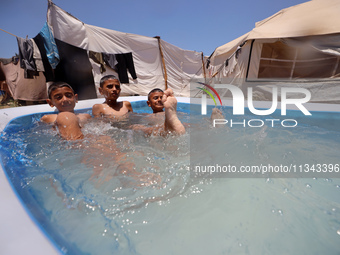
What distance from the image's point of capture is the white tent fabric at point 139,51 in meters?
4.13

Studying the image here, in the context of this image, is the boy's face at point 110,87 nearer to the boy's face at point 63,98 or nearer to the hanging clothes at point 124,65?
the boy's face at point 63,98

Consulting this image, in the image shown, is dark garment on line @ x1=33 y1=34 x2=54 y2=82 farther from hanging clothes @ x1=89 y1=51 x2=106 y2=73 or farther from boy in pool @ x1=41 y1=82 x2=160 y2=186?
boy in pool @ x1=41 y1=82 x2=160 y2=186

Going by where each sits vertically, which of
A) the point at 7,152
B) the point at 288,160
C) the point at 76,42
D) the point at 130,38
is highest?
the point at 130,38

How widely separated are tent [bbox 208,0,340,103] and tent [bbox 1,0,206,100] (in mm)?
2406

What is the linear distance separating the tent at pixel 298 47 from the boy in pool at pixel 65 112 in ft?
16.6

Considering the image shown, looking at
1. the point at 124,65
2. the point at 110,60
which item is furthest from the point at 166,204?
the point at 124,65

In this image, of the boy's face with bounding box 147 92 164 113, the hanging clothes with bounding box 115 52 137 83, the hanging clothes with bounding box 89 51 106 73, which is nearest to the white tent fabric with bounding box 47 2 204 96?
the hanging clothes with bounding box 89 51 106 73

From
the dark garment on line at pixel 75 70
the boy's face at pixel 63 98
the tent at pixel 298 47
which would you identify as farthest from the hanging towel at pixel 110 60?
the boy's face at pixel 63 98

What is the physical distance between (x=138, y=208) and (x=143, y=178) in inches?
8.9

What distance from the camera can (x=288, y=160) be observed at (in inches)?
51.8

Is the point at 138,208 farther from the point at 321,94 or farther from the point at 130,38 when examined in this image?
the point at 130,38

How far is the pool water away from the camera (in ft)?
2.09

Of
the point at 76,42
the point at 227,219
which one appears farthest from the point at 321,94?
the point at 76,42

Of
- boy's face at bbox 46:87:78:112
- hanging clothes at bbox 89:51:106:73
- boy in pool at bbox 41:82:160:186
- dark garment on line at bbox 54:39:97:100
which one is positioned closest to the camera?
boy in pool at bbox 41:82:160:186
